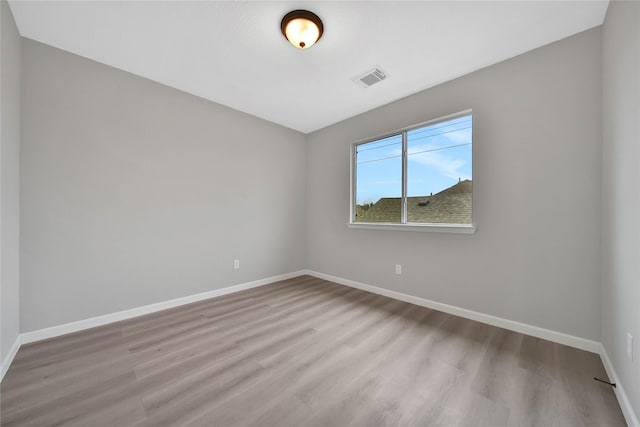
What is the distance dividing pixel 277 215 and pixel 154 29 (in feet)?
8.54

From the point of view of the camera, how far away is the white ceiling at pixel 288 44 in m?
1.73

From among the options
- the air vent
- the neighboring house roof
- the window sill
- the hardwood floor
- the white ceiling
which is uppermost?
the air vent

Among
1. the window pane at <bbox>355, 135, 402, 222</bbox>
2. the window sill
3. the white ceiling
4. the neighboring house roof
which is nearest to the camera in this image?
the white ceiling

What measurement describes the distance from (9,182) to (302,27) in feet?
8.23

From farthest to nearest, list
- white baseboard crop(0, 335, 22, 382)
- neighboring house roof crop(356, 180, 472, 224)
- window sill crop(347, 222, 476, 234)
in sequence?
neighboring house roof crop(356, 180, 472, 224) → window sill crop(347, 222, 476, 234) → white baseboard crop(0, 335, 22, 382)

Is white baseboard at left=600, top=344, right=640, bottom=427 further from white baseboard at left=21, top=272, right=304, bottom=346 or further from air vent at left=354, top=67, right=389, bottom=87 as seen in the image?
white baseboard at left=21, top=272, right=304, bottom=346

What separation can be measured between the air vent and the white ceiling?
0.07 m

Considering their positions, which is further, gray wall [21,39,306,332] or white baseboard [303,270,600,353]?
gray wall [21,39,306,332]

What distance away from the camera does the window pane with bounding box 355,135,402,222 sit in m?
3.19

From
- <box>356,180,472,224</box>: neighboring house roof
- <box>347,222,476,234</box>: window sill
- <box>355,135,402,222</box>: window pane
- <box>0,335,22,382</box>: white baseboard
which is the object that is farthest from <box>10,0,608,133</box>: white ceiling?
<box>0,335,22,382</box>: white baseboard

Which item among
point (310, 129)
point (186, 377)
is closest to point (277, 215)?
point (310, 129)

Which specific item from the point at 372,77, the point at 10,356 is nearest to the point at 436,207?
the point at 372,77

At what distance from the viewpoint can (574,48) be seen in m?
1.93

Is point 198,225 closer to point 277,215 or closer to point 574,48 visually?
point 277,215
